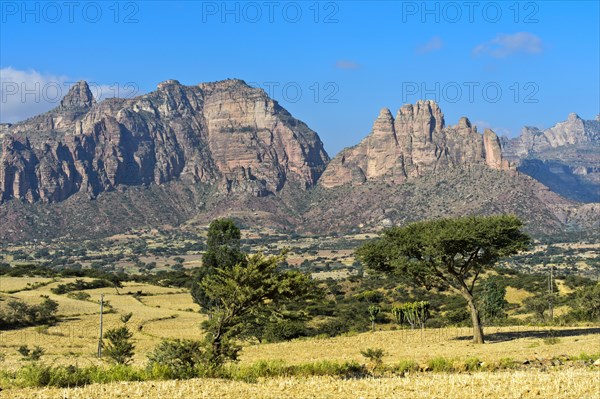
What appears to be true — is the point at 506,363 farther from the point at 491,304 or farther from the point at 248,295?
the point at 491,304

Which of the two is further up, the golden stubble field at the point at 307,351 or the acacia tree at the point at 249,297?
the acacia tree at the point at 249,297

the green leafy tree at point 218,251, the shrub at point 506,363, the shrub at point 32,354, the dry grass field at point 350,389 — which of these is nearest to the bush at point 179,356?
the dry grass field at point 350,389

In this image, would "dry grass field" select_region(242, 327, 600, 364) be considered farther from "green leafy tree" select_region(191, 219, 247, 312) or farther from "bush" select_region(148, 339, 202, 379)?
"green leafy tree" select_region(191, 219, 247, 312)

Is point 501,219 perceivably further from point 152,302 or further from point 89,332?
point 152,302

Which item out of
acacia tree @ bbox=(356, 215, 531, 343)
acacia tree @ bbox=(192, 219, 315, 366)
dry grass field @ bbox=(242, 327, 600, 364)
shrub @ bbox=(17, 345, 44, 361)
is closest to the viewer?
acacia tree @ bbox=(192, 219, 315, 366)

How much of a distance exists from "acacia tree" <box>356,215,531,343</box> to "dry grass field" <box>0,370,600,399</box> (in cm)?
1511

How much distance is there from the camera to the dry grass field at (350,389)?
55.2 ft

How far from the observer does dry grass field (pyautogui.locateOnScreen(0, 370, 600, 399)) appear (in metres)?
16.8

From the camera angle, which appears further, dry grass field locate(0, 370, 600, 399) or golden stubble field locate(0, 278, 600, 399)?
golden stubble field locate(0, 278, 600, 399)

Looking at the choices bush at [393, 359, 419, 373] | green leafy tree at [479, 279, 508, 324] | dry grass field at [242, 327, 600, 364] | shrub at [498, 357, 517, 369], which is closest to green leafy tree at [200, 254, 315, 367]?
bush at [393, 359, 419, 373]

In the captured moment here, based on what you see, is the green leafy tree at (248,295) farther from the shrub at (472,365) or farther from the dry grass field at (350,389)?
the shrub at (472,365)

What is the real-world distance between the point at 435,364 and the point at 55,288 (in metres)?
51.4

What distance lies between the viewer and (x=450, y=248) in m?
34.7

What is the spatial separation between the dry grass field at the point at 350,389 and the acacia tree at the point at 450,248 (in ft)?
49.6
